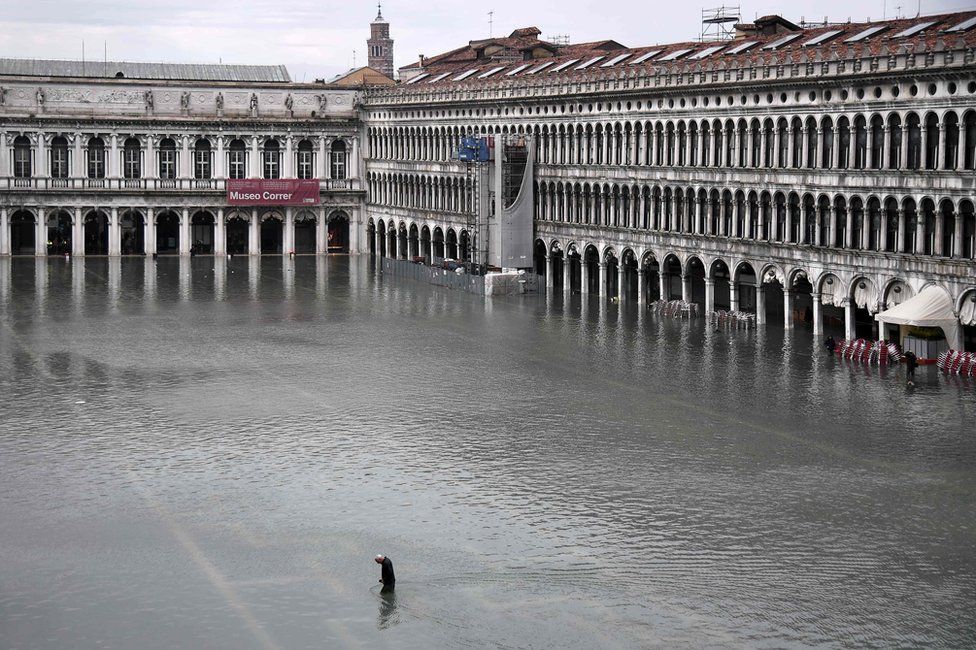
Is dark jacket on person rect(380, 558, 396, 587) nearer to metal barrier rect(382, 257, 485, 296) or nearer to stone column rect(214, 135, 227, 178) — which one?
metal barrier rect(382, 257, 485, 296)

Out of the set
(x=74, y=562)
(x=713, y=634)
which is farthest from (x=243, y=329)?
(x=713, y=634)

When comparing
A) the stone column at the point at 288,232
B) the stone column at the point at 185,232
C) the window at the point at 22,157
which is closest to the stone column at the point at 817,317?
the stone column at the point at 288,232

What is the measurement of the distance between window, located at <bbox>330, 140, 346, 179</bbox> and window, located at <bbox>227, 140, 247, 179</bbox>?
7.95 meters

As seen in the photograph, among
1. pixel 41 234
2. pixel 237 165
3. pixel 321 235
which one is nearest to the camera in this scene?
pixel 41 234

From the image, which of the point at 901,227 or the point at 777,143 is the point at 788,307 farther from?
the point at 901,227

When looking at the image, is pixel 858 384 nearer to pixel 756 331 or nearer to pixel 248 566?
pixel 756 331

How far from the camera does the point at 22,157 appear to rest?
12769 cm

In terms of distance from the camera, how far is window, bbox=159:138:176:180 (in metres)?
132

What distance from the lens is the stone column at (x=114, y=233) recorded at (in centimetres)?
13000

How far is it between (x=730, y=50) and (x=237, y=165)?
56849mm

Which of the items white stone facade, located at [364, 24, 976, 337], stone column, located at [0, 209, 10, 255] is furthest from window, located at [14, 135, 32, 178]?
white stone facade, located at [364, 24, 976, 337]

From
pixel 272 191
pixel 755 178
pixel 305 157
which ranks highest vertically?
pixel 305 157

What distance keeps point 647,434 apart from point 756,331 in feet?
93.6

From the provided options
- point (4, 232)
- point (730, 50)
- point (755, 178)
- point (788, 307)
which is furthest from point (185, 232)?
point (788, 307)
